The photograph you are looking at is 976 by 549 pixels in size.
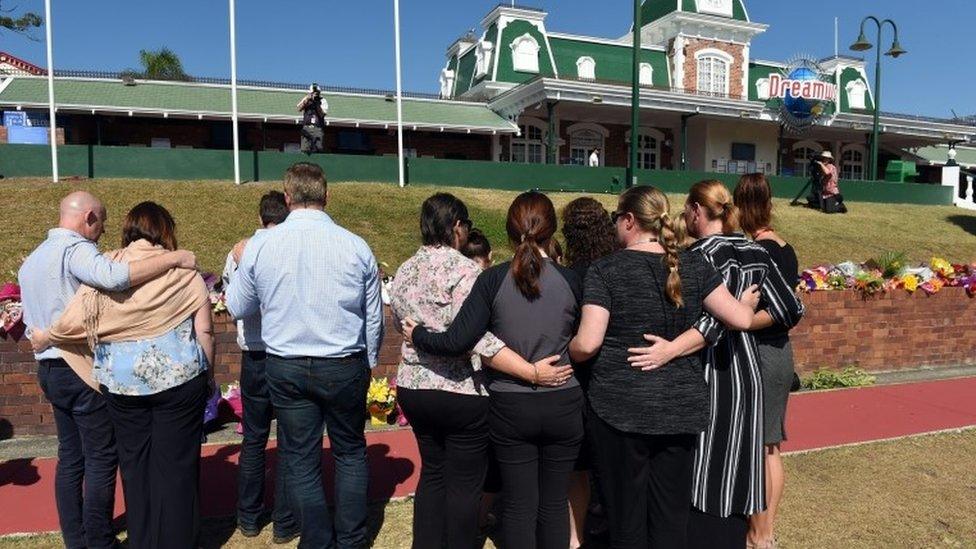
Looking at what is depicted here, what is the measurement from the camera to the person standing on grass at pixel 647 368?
269cm

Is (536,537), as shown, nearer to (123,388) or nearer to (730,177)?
→ (123,388)

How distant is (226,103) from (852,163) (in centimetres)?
3058

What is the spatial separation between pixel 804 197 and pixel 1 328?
24681mm

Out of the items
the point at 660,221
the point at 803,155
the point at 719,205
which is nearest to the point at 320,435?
the point at 660,221

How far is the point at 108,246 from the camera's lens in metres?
11.8

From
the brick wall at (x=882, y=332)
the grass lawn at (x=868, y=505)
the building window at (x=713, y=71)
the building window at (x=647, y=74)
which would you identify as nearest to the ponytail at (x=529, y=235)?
Answer: the grass lawn at (x=868, y=505)

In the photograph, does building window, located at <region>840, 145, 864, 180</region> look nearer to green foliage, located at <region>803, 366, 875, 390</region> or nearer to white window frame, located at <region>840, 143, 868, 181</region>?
white window frame, located at <region>840, 143, 868, 181</region>

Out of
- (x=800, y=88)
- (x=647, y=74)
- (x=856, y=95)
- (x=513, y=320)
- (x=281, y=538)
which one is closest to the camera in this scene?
(x=513, y=320)

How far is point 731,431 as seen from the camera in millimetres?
2938

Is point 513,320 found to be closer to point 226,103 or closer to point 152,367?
point 152,367

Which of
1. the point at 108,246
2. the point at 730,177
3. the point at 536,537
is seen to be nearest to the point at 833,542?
the point at 536,537

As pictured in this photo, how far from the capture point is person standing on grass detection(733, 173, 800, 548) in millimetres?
3318

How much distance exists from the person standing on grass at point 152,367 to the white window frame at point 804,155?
112 feet

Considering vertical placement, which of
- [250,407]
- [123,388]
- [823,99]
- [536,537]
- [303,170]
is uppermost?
[823,99]
